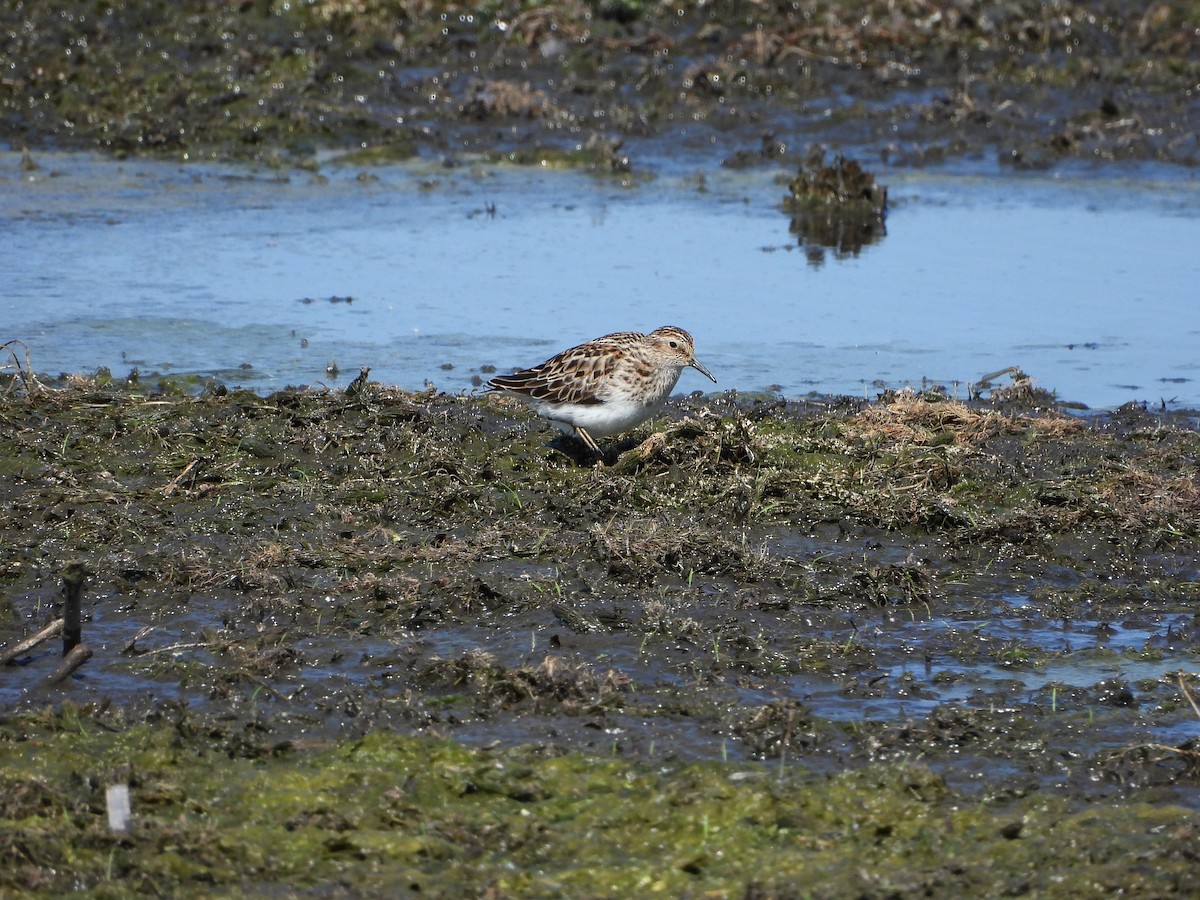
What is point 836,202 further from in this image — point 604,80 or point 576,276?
point 604,80

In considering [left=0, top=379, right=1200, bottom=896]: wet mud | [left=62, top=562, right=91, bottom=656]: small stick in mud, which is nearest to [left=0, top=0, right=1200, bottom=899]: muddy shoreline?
[left=0, top=379, right=1200, bottom=896]: wet mud

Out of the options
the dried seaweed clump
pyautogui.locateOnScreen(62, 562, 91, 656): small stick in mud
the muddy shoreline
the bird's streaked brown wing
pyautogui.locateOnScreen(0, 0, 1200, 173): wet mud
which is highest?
pyautogui.locateOnScreen(0, 0, 1200, 173): wet mud

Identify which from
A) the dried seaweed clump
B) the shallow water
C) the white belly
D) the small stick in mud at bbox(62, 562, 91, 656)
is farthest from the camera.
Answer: the dried seaweed clump

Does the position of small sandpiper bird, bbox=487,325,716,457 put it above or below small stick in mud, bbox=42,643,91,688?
above

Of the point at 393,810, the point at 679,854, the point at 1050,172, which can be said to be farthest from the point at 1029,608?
the point at 1050,172

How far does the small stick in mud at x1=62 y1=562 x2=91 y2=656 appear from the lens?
6629mm

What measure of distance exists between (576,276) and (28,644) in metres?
8.46

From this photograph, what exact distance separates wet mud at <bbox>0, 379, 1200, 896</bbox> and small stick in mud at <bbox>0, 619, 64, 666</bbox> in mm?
96

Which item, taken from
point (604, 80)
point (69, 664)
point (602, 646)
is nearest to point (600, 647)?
point (602, 646)

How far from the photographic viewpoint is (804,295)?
14398 millimetres

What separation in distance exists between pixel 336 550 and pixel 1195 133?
14461 mm

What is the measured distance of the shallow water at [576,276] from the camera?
12375 mm

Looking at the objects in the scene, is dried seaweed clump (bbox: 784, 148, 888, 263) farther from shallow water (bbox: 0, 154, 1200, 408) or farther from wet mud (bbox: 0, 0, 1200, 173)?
wet mud (bbox: 0, 0, 1200, 173)

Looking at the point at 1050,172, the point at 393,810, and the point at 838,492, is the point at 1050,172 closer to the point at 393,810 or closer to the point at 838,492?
the point at 838,492
